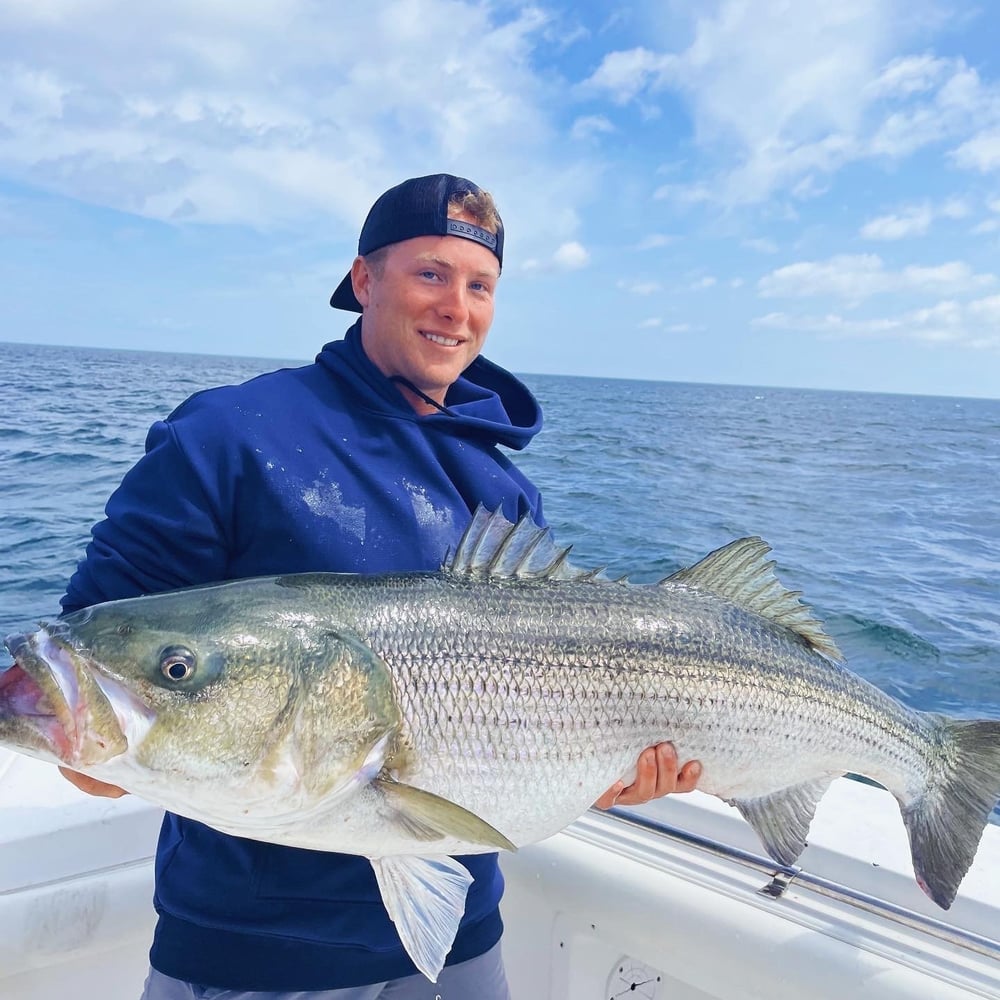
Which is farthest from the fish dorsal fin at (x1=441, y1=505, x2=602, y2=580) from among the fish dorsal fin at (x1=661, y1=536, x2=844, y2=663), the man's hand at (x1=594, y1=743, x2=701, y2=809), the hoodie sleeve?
the hoodie sleeve

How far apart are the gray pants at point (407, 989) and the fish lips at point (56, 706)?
2.87ft

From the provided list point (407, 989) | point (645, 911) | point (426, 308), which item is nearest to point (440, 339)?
point (426, 308)

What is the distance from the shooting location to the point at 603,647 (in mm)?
2268

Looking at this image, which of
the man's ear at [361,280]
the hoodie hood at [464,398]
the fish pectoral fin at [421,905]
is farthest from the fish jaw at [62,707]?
the man's ear at [361,280]

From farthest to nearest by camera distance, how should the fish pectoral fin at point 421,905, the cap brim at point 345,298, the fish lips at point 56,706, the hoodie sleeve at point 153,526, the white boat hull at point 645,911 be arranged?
1. the cap brim at point 345,298
2. the white boat hull at point 645,911
3. the hoodie sleeve at point 153,526
4. the fish pectoral fin at point 421,905
5. the fish lips at point 56,706

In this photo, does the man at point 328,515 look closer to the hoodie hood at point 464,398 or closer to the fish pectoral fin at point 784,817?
the hoodie hood at point 464,398

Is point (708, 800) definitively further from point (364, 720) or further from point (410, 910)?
point (364, 720)

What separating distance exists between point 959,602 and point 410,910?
10.6 m

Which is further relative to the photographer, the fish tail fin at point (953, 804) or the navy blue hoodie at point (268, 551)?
the fish tail fin at point (953, 804)

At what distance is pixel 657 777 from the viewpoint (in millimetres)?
2311

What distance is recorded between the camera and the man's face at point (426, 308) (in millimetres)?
2699

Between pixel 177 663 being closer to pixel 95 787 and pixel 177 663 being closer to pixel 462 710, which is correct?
pixel 95 787

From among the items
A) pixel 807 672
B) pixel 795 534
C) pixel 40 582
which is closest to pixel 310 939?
pixel 807 672

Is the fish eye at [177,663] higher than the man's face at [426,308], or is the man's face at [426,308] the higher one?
the man's face at [426,308]
